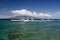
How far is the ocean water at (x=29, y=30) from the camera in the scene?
97.5 inches

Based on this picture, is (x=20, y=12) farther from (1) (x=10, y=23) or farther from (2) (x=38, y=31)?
(2) (x=38, y=31)

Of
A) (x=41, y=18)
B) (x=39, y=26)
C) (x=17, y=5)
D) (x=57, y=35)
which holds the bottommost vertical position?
(x=57, y=35)

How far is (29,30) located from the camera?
251 cm

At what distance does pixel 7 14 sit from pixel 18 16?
216 mm

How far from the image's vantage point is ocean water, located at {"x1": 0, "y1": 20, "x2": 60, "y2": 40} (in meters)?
2.48

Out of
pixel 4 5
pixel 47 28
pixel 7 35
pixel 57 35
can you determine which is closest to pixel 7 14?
pixel 4 5

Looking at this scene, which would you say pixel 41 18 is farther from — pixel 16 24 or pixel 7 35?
pixel 7 35

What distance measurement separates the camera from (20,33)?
2.47 metres

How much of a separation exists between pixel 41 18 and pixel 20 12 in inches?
16.8

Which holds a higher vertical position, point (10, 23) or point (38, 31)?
point (10, 23)

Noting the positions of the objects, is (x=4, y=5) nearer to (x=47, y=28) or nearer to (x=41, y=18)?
(x=41, y=18)

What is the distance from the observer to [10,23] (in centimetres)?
254

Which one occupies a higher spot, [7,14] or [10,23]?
[7,14]

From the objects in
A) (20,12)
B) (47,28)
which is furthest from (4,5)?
(47,28)
